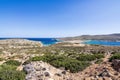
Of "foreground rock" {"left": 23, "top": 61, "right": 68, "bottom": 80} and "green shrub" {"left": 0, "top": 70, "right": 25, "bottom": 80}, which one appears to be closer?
"green shrub" {"left": 0, "top": 70, "right": 25, "bottom": 80}

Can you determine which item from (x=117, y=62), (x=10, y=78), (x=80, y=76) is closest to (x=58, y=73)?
(x=80, y=76)

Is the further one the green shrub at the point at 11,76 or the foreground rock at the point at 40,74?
the foreground rock at the point at 40,74

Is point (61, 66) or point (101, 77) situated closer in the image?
point (101, 77)

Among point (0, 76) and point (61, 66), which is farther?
point (61, 66)

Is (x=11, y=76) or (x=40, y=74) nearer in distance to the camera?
(x=11, y=76)

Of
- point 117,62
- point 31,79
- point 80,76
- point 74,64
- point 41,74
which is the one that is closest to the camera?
point 31,79

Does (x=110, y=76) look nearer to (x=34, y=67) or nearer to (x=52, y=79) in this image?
(x=52, y=79)

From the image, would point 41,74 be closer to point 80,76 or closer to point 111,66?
point 80,76

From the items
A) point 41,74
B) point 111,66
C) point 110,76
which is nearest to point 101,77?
point 110,76

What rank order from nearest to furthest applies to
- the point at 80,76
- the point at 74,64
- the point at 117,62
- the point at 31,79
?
1. the point at 31,79
2. the point at 80,76
3. the point at 117,62
4. the point at 74,64
